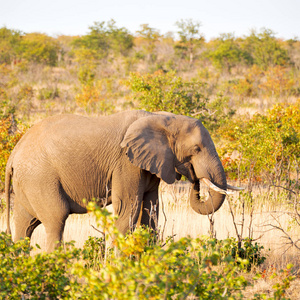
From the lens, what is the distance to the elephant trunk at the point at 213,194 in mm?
5578

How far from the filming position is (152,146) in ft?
18.5

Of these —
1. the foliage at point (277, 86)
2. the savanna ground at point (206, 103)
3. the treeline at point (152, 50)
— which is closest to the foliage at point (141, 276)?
the savanna ground at point (206, 103)

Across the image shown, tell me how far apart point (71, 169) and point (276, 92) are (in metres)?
22.7

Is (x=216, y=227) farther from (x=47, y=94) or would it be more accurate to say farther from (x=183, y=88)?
(x=47, y=94)

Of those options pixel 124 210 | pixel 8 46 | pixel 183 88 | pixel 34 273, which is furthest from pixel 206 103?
pixel 8 46

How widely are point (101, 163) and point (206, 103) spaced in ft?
36.1

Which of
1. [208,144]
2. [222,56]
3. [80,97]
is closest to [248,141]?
[208,144]

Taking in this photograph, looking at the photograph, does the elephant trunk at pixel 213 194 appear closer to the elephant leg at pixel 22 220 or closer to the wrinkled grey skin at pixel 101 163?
the wrinkled grey skin at pixel 101 163

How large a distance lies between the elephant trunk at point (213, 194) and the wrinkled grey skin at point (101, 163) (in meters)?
0.01

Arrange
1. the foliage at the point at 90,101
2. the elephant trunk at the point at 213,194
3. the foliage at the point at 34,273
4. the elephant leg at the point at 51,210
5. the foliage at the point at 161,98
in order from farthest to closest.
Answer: the foliage at the point at 90,101 → the foliage at the point at 161,98 → the elephant trunk at the point at 213,194 → the elephant leg at the point at 51,210 → the foliage at the point at 34,273

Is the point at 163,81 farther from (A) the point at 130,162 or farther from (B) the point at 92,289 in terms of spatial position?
(B) the point at 92,289

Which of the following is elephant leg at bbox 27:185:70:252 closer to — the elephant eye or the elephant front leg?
the elephant front leg

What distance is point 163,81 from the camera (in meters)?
13.2

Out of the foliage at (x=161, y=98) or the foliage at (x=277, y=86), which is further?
the foliage at (x=277, y=86)
